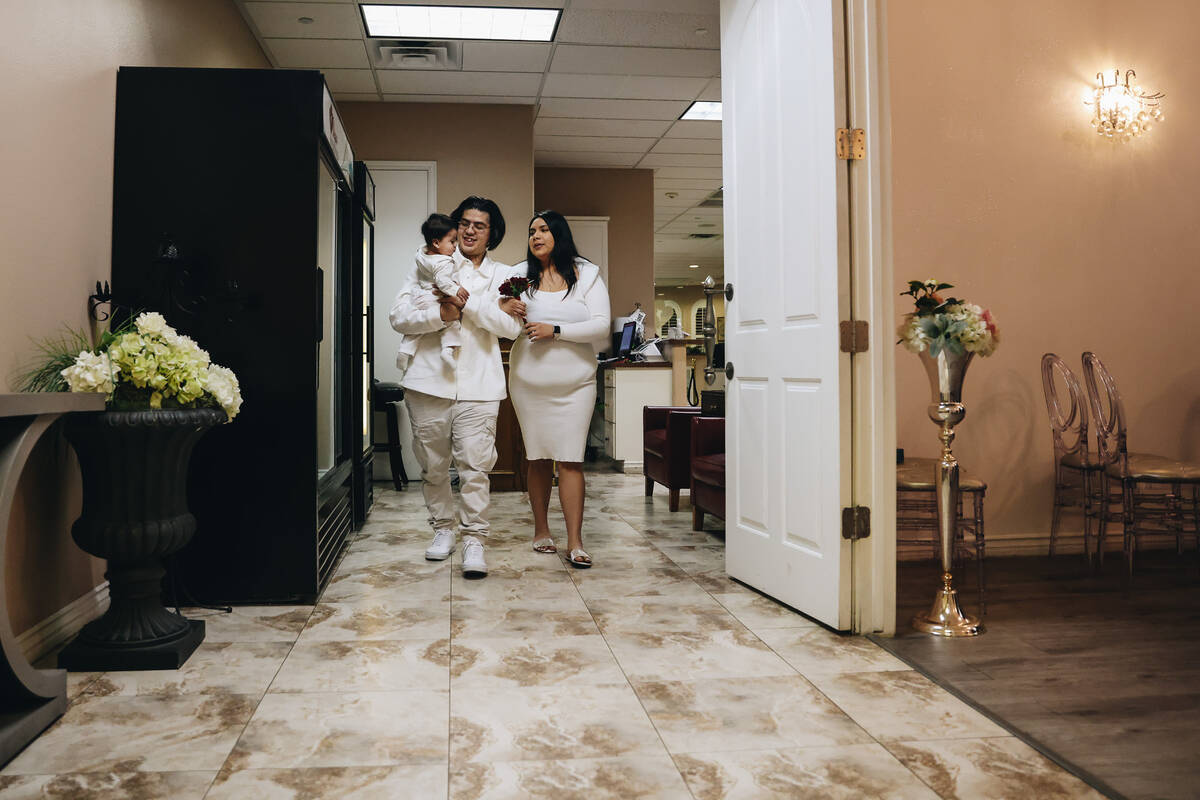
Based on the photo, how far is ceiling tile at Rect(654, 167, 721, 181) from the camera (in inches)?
A: 338

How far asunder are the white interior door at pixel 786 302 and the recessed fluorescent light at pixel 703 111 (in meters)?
3.14

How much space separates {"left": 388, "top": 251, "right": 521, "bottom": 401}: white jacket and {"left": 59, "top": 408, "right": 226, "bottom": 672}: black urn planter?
1.13m

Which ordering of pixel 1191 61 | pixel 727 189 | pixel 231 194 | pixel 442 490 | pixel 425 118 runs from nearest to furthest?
pixel 231 194
pixel 727 189
pixel 442 490
pixel 1191 61
pixel 425 118

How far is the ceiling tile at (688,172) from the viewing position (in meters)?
8.59

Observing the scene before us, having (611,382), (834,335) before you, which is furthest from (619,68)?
(834,335)

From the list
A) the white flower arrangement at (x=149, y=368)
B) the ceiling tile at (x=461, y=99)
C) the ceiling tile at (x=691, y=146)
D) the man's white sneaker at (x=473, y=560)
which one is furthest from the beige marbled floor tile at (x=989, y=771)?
the ceiling tile at (x=691, y=146)

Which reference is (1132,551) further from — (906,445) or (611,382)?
(611,382)

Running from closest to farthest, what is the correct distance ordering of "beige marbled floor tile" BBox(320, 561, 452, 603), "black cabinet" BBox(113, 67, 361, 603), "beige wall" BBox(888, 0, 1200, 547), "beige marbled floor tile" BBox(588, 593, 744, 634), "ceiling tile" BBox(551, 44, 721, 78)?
1. "beige marbled floor tile" BBox(588, 593, 744, 634)
2. "black cabinet" BBox(113, 67, 361, 603)
3. "beige marbled floor tile" BBox(320, 561, 452, 603)
4. "beige wall" BBox(888, 0, 1200, 547)
5. "ceiling tile" BBox(551, 44, 721, 78)

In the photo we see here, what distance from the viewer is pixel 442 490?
3.71m

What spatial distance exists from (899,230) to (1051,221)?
76cm

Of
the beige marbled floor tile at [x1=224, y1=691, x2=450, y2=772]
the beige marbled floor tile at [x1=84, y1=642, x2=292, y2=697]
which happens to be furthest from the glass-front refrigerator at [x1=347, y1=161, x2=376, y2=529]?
the beige marbled floor tile at [x1=224, y1=691, x2=450, y2=772]

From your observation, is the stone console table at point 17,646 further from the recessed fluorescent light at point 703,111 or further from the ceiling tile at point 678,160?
the ceiling tile at point 678,160

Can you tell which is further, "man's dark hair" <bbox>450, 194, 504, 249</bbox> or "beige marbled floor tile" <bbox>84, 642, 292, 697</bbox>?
"man's dark hair" <bbox>450, 194, 504, 249</bbox>

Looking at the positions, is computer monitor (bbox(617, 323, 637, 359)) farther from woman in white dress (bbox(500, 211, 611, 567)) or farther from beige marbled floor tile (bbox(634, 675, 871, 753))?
beige marbled floor tile (bbox(634, 675, 871, 753))
